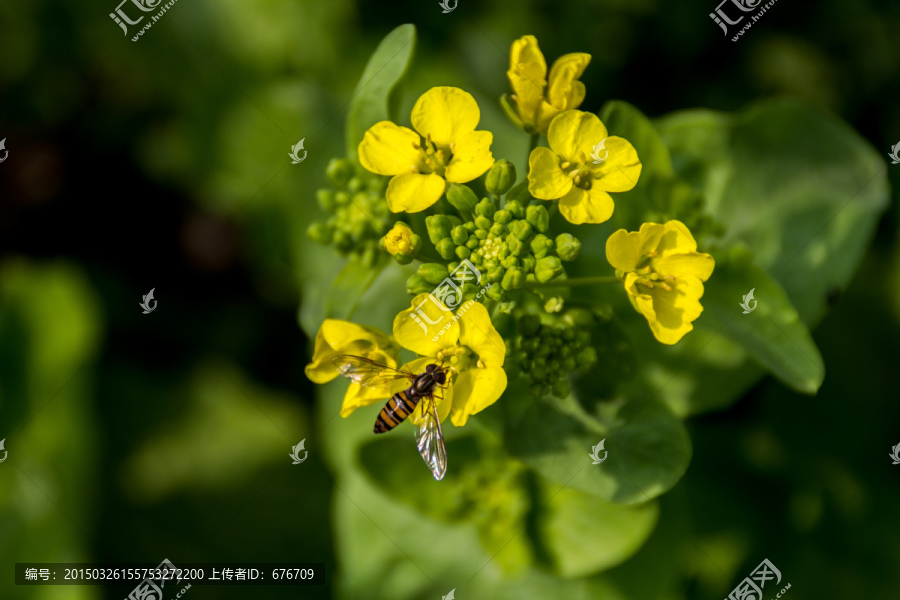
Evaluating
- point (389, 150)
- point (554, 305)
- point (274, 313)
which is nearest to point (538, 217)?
point (554, 305)

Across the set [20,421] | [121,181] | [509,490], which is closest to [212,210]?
[121,181]

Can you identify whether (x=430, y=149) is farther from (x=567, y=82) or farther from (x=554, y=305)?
(x=554, y=305)

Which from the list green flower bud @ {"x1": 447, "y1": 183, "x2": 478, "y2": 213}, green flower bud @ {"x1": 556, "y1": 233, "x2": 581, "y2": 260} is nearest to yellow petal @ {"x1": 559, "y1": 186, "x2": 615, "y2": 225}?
green flower bud @ {"x1": 556, "y1": 233, "x2": 581, "y2": 260}

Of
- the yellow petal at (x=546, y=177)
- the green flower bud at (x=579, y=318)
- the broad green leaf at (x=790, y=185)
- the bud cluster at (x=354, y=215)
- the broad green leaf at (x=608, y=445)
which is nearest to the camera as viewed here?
the yellow petal at (x=546, y=177)

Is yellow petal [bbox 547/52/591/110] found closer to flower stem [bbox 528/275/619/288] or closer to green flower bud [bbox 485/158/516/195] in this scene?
green flower bud [bbox 485/158/516/195]

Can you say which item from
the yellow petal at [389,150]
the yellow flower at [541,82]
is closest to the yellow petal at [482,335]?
the yellow petal at [389,150]

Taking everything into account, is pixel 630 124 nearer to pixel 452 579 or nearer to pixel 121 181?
pixel 452 579

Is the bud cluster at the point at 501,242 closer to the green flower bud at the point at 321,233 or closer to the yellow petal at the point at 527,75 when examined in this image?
the yellow petal at the point at 527,75

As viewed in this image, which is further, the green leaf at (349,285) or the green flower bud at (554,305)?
the green leaf at (349,285)
